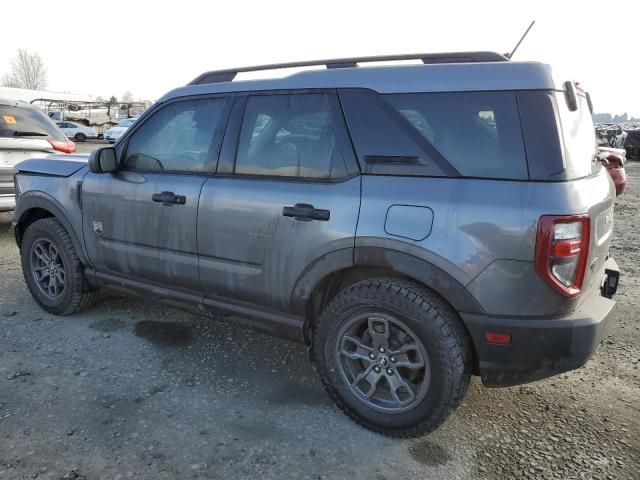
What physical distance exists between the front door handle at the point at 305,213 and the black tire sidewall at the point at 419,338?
468mm

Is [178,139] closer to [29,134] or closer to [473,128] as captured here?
[473,128]

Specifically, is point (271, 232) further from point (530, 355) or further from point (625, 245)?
point (625, 245)

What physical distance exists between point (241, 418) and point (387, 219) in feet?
4.55

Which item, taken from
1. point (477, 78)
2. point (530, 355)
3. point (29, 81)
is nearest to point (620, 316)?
point (530, 355)

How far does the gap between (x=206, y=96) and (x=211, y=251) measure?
1.03 meters

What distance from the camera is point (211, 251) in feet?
10.3

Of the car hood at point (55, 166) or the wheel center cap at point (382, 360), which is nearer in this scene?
the wheel center cap at point (382, 360)

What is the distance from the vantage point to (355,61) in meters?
2.93

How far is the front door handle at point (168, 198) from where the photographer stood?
323 centimetres

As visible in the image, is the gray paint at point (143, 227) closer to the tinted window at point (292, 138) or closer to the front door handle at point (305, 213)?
the tinted window at point (292, 138)

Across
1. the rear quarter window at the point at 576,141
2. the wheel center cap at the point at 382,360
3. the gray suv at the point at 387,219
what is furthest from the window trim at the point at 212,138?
the rear quarter window at the point at 576,141

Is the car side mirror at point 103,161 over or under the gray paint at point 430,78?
under

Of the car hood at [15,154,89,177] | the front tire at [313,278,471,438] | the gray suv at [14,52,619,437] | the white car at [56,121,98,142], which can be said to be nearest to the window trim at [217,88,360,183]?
the gray suv at [14,52,619,437]

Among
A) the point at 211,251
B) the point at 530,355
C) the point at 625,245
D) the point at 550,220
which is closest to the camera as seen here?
the point at 550,220
